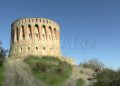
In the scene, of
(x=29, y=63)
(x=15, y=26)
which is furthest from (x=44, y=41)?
(x=29, y=63)

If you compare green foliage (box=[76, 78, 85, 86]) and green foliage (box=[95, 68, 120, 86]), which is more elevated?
green foliage (box=[95, 68, 120, 86])

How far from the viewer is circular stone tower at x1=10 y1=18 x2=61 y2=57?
55.2 m

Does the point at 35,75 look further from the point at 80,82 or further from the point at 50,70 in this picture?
the point at 80,82

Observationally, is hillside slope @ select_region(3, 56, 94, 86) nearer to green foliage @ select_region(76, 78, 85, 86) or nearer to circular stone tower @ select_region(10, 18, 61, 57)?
green foliage @ select_region(76, 78, 85, 86)

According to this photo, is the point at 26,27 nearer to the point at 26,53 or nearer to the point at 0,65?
the point at 26,53

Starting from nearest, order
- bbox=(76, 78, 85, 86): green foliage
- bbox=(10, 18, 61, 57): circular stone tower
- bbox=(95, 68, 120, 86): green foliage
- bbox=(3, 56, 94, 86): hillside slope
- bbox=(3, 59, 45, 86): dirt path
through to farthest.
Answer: bbox=(95, 68, 120, 86): green foliage
bbox=(3, 59, 45, 86): dirt path
bbox=(3, 56, 94, 86): hillside slope
bbox=(76, 78, 85, 86): green foliage
bbox=(10, 18, 61, 57): circular stone tower

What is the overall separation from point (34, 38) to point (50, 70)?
14123mm

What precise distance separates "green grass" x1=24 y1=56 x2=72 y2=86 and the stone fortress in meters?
6.64

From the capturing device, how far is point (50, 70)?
4309cm

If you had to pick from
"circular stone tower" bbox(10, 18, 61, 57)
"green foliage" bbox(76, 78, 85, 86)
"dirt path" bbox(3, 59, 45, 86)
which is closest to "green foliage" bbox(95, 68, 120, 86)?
"green foliage" bbox(76, 78, 85, 86)

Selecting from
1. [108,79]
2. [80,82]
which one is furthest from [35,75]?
[108,79]

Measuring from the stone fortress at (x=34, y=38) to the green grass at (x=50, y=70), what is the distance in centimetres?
664

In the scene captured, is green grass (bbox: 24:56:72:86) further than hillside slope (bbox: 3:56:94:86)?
Yes

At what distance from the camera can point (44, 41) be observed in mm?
56062
